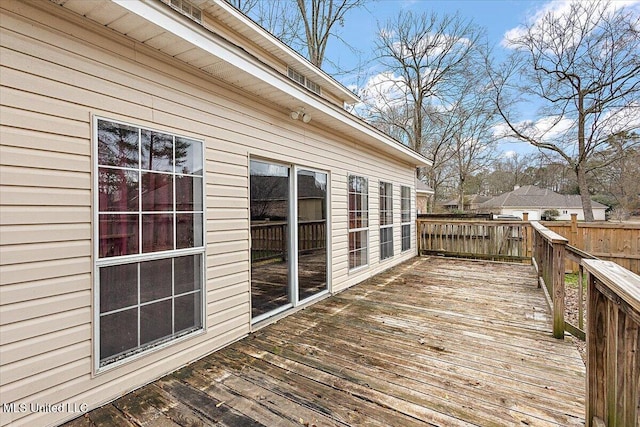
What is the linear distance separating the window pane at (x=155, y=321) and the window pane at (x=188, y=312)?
0.08 meters

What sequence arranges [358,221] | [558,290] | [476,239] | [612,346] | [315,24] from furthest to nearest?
[315,24] → [476,239] → [358,221] → [558,290] → [612,346]

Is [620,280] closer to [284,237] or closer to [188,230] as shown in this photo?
[188,230]

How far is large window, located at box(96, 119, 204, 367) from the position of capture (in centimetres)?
228

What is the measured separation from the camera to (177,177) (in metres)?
2.76

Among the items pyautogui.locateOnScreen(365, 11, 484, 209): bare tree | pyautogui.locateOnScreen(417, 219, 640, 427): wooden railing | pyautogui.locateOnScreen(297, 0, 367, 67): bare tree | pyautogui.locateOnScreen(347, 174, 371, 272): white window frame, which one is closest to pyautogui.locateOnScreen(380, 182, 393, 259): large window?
pyautogui.locateOnScreen(347, 174, 371, 272): white window frame

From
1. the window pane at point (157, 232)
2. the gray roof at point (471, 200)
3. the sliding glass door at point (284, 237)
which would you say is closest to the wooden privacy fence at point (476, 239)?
the sliding glass door at point (284, 237)

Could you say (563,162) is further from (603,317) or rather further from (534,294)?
(603,317)

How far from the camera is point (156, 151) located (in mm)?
2611

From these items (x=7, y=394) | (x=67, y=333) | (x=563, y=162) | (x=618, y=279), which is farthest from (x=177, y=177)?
(x=563, y=162)

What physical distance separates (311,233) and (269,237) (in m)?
0.85

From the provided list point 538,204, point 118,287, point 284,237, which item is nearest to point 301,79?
point 284,237

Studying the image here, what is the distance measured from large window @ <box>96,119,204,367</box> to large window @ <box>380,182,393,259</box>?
15.2 feet

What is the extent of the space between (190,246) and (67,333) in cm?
107

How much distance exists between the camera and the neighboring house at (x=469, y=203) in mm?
32094
